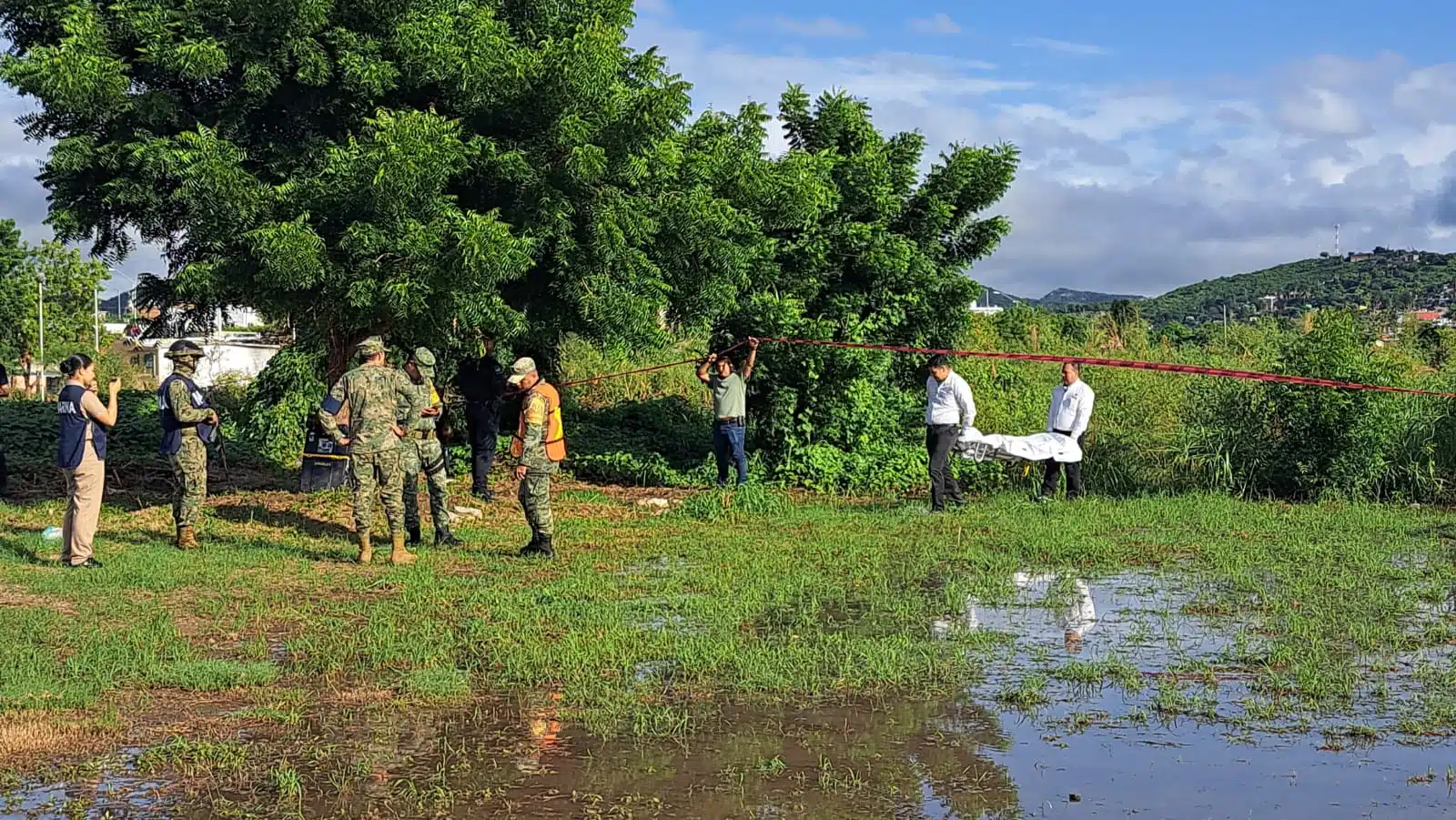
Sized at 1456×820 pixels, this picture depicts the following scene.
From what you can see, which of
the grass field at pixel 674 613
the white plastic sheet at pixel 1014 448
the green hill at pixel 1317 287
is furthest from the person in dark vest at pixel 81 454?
the green hill at pixel 1317 287

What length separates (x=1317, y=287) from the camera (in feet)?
215

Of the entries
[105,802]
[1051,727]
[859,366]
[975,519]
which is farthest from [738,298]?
[105,802]

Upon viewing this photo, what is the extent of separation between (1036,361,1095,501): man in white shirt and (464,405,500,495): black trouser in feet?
20.6

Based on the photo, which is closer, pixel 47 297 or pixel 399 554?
pixel 399 554

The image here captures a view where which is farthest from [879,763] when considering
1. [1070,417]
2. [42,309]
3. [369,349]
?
[42,309]

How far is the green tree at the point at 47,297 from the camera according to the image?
46.1m

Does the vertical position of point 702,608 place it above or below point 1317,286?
below

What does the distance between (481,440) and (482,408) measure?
1.22 ft

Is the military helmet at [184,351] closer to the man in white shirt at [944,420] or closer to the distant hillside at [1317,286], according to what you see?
the man in white shirt at [944,420]

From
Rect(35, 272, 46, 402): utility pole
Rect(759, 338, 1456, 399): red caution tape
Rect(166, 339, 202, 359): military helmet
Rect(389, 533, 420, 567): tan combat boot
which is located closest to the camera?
Rect(389, 533, 420, 567): tan combat boot

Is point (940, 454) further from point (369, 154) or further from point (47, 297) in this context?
point (47, 297)

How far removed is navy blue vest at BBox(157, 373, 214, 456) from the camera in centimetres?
1236

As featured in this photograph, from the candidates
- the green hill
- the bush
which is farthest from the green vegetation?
the green hill

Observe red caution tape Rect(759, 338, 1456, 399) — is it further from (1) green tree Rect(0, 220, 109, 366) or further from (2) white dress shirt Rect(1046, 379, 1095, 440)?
(1) green tree Rect(0, 220, 109, 366)
